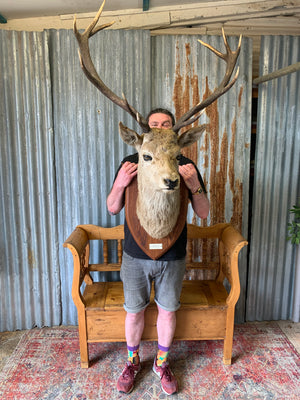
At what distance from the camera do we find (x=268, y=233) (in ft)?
9.80

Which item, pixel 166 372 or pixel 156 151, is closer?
pixel 156 151

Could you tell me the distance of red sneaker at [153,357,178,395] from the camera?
211cm

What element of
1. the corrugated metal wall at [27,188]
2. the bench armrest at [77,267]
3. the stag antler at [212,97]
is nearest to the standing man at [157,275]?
the stag antler at [212,97]

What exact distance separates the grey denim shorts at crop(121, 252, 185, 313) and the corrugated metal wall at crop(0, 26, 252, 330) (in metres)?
0.88

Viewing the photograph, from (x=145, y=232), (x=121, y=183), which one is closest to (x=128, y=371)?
(x=145, y=232)

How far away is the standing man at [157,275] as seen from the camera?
203cm

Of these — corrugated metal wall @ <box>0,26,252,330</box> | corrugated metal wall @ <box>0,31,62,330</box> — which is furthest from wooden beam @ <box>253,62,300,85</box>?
corrugated metal wall @ <box>0,31,62,330</box>

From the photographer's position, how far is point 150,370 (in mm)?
2344

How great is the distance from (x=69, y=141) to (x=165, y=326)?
5.88 ft

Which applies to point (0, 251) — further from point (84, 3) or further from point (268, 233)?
point (268, 233)

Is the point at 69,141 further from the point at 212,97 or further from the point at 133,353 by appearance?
the point at 133,353

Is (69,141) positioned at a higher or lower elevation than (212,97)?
lower

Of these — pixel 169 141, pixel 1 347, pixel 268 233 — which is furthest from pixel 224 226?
pixel 1 347

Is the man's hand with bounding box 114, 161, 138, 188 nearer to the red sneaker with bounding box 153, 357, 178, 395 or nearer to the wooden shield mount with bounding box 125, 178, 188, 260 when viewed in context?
the wooden shield mount with bounding box 125, 178, 188, 260
